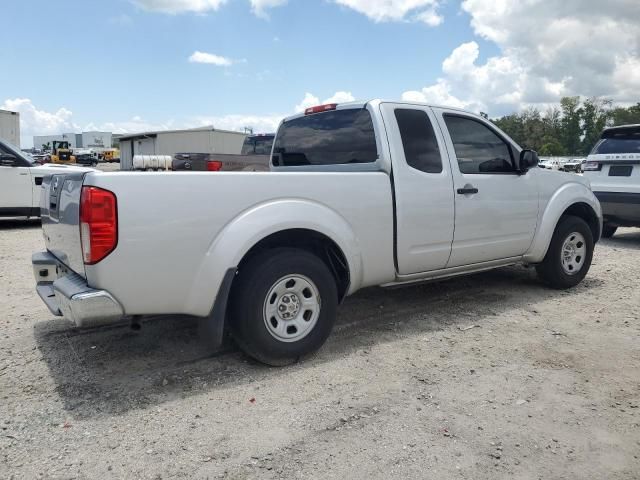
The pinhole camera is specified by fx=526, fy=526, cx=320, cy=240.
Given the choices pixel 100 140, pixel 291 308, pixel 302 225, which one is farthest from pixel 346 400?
pixel 100 140

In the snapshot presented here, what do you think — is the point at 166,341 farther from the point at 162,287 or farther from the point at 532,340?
the point at 532,340

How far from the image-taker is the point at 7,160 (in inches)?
384

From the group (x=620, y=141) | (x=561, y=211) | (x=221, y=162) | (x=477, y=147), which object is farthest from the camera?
(x=221, y=162)

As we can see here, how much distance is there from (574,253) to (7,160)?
962 centimetres

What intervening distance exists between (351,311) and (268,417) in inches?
83.0

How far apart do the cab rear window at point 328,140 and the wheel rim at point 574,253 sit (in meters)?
2.83

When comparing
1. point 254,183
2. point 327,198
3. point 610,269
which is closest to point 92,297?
point 254,183

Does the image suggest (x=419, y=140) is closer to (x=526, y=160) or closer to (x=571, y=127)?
(x=526, y=160)

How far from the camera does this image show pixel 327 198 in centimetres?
377

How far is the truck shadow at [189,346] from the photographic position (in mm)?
3359

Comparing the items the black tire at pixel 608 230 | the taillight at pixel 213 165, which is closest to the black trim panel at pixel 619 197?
the black tire at pixel 608 230

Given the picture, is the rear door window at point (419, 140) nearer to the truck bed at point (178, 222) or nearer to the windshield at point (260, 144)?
the truck bed at point (178, 222)

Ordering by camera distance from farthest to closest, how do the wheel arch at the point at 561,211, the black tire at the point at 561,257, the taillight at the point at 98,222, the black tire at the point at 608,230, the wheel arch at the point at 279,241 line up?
the black tire at the point at 608,230
the black tire at the point at 561,257
the wheel arch at the point at 561,211
the wheel arch at the point at 279,241
the taillight at the point at 98,222

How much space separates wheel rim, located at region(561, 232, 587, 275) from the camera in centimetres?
582
